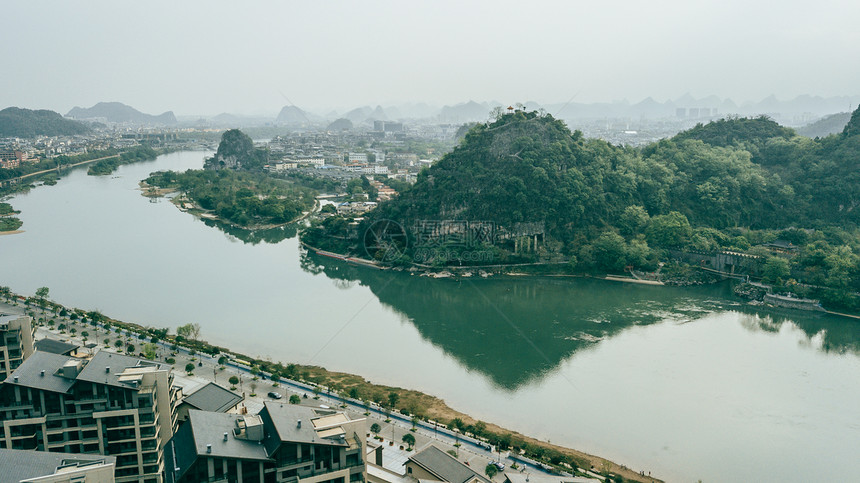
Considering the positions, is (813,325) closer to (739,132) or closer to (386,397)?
(386,397)

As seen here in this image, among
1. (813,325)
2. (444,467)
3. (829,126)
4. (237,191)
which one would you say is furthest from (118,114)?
(444,467)

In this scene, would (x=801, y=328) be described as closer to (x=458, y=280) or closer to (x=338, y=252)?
(x=458, y=280)

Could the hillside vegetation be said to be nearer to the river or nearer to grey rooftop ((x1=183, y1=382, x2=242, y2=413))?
the river

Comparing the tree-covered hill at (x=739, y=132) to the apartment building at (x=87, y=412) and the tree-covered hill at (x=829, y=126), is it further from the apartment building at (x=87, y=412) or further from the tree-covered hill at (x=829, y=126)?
the apartment building at (x=87, y=412)

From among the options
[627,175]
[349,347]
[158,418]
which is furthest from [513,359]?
[627,175]

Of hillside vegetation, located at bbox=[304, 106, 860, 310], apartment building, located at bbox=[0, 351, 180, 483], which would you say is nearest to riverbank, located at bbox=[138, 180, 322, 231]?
hillside vegetation, located at bbox=[304, 106, 860, 310]

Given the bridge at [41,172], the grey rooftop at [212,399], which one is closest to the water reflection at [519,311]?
the grey rooftop at [212,399]
